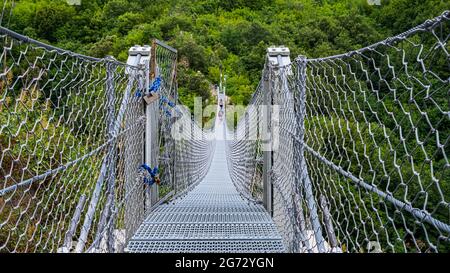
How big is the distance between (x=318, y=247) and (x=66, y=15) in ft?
52.0

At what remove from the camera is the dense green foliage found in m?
12.9

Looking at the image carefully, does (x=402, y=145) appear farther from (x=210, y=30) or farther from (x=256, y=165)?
(x=210, y=30)

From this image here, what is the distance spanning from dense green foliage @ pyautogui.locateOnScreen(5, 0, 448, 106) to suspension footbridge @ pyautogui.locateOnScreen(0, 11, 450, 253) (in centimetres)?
879

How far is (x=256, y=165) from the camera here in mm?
2920

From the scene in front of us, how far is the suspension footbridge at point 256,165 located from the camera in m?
0.82

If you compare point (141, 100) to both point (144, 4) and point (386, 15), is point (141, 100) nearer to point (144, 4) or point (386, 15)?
point (386, 15)

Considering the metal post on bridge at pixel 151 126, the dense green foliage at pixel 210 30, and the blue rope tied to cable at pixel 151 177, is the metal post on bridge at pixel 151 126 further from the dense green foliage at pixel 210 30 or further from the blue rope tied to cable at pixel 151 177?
the dense green foliage at pixel 210 30

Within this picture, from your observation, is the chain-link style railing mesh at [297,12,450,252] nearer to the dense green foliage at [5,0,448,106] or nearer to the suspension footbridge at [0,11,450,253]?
the suspension footbridge at [0,11,450,253]

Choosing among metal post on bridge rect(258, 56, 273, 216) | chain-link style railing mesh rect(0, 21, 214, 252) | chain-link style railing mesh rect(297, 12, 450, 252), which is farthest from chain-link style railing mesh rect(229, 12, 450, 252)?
chain-link style railing mesh rect(0, 21, 214, 252)

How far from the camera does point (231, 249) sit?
155 centimetres

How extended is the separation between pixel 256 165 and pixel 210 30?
17.2m

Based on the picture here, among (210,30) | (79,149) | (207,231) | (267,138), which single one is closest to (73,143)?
(79,149)

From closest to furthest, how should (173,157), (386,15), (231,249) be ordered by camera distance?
(231,249)
(173,157)
(386,15)
